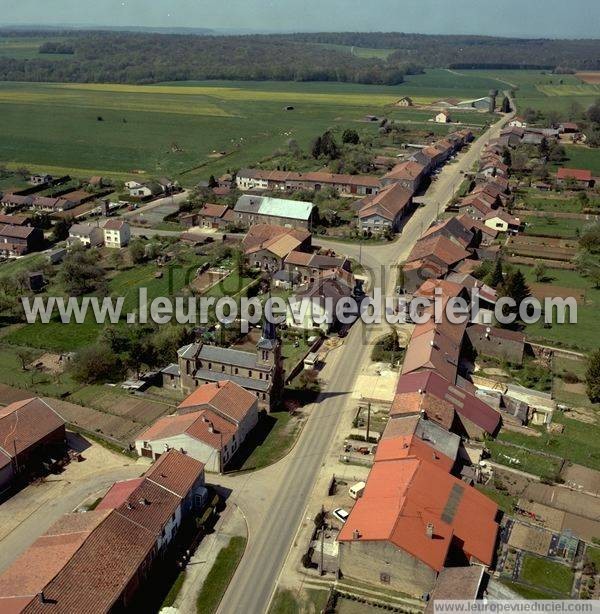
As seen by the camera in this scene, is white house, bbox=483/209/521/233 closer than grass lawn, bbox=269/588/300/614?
No

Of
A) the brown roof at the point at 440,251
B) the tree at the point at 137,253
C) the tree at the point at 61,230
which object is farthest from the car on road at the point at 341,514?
the tree at the point at 61,230

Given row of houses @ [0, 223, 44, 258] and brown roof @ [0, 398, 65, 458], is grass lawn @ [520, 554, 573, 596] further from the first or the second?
row of houses @ [0, 223, 44, 258]

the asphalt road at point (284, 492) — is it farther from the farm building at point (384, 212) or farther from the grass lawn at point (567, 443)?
the farm building at point (384, 212)

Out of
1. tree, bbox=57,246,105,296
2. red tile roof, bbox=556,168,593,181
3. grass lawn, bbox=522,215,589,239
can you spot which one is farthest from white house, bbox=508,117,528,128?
tree, bbox=57,246,105,296

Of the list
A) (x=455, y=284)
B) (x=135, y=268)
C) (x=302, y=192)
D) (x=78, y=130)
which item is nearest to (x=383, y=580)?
(x=455, y=284)

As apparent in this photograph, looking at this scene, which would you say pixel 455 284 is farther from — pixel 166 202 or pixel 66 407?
pixel 166 202
